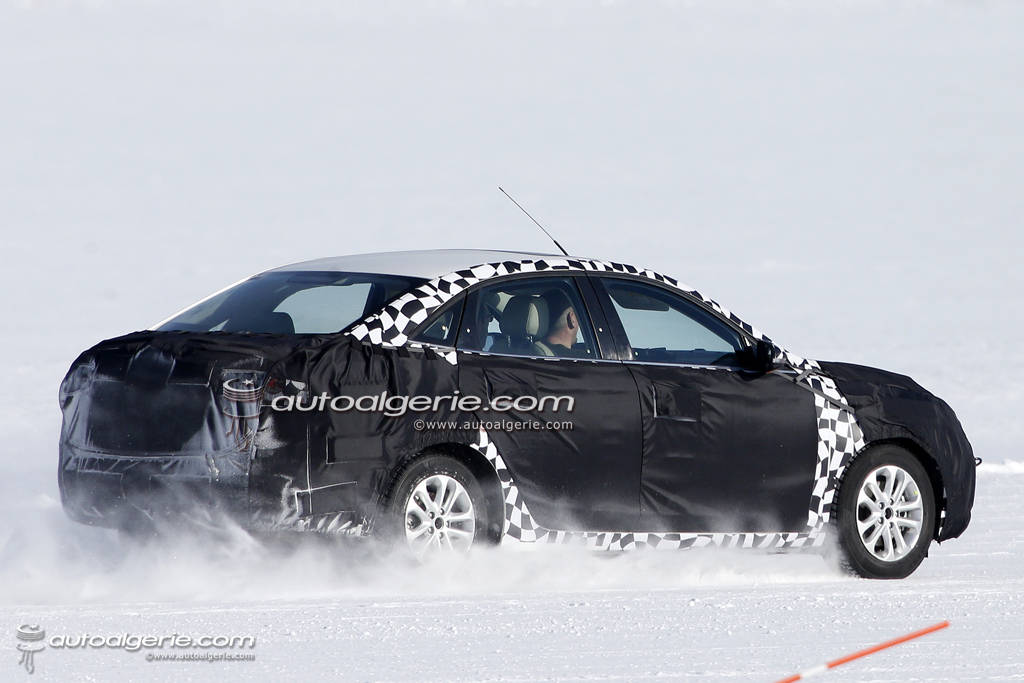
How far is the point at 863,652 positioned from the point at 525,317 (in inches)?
98.3

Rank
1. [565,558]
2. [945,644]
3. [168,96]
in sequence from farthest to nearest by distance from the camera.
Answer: [168,96] → [565,558] → [945,644]

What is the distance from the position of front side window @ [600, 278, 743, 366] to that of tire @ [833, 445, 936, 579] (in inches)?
35.6

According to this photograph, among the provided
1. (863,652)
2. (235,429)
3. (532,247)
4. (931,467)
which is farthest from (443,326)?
(532,247)

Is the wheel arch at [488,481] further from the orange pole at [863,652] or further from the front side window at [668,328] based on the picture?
the orange pole at [863,652]

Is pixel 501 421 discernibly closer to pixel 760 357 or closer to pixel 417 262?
pixel 417 262

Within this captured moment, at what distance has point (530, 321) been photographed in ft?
28.7

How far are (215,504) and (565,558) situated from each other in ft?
5.85

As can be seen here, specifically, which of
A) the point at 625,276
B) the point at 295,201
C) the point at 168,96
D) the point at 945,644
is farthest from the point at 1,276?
the point at 168,96

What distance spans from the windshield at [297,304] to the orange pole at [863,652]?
2580 mm

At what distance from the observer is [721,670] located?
21.4ft

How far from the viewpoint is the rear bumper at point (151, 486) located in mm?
7617

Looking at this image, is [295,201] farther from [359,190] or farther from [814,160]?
[814,160]

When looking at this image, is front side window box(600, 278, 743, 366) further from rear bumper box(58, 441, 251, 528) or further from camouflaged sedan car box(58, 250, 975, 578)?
rear bumper box(58, 441, 251, 528)

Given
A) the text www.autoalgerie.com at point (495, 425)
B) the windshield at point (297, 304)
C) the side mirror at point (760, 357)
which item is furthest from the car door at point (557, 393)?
the side mirror at point (760, 357)
